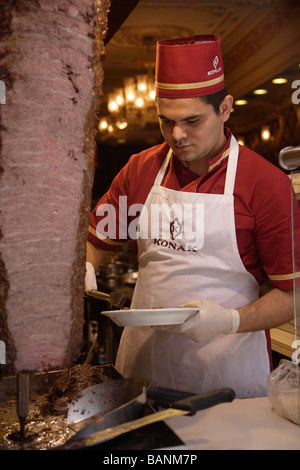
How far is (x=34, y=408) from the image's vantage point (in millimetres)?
1404

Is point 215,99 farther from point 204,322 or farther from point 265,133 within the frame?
point 265,133

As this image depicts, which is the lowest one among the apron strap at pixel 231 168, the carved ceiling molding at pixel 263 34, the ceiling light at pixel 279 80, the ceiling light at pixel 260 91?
the apron strap at pixel 231 168

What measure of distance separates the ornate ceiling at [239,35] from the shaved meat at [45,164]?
435cm

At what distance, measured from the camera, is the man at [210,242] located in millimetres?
1769

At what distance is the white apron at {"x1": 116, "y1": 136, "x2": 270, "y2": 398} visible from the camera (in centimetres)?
185

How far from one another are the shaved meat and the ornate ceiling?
4.35m

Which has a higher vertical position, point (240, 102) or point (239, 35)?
point (239, 35)

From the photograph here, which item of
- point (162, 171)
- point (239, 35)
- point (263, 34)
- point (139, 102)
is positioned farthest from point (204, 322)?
point (139, 102)

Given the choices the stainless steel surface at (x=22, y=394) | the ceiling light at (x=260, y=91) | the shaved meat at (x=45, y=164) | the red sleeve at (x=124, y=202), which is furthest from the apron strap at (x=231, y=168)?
the ceiling light at (x=260, y=91)

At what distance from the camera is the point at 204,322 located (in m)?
1.53

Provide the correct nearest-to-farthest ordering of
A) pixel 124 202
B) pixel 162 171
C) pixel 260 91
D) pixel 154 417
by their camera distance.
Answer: pixel 154 417
pixel 162 171
pixel 124 202
pixel 260 91

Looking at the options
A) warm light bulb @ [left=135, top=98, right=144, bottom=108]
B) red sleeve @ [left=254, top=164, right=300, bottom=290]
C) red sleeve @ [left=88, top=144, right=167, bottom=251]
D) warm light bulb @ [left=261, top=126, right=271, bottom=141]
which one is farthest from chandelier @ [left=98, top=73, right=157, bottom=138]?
red sleeve @ [left=254, top=164, right=300, bottom=290]

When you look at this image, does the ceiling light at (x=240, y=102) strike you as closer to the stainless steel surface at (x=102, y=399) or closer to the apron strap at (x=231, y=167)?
the apron strap at (x=231, y=167)

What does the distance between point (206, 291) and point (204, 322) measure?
348mm
